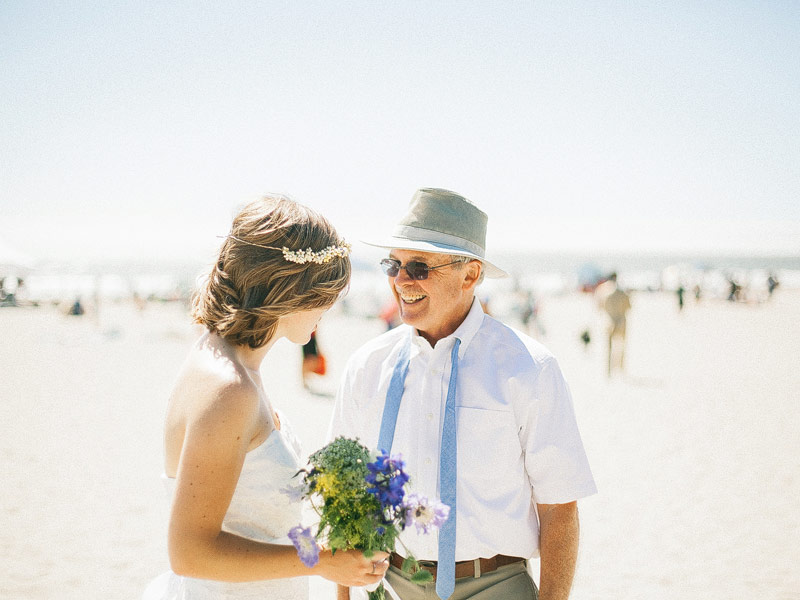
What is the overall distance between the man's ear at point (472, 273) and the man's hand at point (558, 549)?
40.4 inches

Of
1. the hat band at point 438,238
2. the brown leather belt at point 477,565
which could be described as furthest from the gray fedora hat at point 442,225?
the brown leather belt at point 477,565

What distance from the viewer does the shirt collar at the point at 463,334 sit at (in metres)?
2.59

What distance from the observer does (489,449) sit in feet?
7.85

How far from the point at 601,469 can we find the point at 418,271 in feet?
20.1

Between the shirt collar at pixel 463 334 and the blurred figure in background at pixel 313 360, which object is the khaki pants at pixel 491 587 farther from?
the blurred figure in background at pixel 313 360

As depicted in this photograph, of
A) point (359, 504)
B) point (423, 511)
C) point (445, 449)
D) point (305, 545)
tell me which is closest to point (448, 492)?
point (445, 449)

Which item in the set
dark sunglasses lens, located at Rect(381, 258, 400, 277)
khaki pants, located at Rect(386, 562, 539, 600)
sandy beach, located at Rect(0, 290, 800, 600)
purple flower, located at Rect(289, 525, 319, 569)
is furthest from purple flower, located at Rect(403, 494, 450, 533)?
dark sunglasses lens, located at Rect(381, 258, 400, 277)

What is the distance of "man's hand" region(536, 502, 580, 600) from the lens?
231cm

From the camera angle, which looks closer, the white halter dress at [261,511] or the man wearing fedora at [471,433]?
the white halter dress at [261,511]

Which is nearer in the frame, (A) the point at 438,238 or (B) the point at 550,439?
(B) the point at 550,439

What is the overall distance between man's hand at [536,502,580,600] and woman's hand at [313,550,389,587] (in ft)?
2.89

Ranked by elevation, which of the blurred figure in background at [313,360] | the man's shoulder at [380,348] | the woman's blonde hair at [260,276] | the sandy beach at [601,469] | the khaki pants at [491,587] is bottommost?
the sandy beach at [601,469]

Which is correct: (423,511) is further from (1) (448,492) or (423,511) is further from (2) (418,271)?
(2) (418,271)

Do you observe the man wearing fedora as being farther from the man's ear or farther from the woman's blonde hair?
the woman's blonde hair
